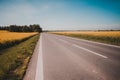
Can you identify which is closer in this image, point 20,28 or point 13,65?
point 13,65

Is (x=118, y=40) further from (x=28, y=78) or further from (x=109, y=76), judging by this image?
(x=28, y=78)

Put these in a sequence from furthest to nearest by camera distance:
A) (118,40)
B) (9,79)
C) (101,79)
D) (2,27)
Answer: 1. (2,27)
2. (118,40)
3. (9,79)
4. (101,79)

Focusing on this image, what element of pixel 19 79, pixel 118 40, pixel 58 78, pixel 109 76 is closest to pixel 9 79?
pixel 19 79

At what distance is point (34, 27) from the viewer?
486 ft

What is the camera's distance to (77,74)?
170 inches

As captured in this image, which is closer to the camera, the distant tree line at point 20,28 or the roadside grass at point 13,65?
the roadside grass at point 13,65

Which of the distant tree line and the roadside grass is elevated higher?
the distant tree line

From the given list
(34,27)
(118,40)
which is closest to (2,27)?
(34,27)

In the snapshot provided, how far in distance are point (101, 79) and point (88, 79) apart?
0.44 meters

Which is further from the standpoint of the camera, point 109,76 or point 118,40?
point 118,40

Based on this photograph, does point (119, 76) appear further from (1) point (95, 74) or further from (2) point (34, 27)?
(2) point (34, 27)

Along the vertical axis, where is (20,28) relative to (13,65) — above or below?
above

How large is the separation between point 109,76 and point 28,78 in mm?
2990

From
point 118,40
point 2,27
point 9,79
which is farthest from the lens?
point 2,27
